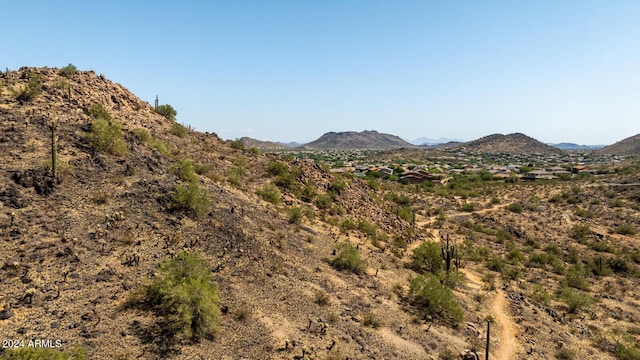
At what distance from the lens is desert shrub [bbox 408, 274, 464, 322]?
1289 centimetres

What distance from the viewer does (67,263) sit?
10.0 meters

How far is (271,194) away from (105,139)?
28.8 ft

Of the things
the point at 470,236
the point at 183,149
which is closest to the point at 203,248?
the point at 183,149

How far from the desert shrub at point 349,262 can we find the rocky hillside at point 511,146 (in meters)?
176

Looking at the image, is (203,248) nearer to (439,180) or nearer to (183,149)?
(183,149)

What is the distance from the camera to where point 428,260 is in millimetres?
17812

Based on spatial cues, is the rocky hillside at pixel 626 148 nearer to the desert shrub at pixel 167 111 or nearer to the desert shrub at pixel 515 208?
the desert shrub at pixel 515 208

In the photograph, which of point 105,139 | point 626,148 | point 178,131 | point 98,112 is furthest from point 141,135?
point 626,148

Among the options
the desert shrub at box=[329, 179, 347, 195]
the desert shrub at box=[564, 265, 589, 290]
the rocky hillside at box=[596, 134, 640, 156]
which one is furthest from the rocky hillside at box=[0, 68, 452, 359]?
the rocky hillside at box=[596, 134, 640, 156]

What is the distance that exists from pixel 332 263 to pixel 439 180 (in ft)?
164

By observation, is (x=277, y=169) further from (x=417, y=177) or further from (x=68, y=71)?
(x=417, y=177)

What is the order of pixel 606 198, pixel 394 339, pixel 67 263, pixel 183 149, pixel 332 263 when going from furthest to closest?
pixel 606 198 < pixel 183 149 < pixel 332 263 < pixel 394 339 < pixel 67 263

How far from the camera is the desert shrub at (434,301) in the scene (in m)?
12.9

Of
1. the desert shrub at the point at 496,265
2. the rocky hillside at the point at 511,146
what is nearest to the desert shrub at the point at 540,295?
the desert shrub at the point at 496,265
